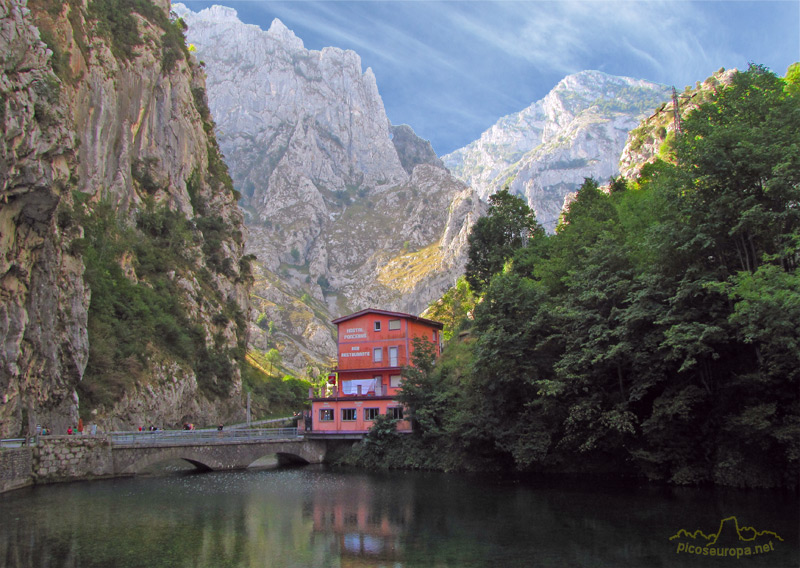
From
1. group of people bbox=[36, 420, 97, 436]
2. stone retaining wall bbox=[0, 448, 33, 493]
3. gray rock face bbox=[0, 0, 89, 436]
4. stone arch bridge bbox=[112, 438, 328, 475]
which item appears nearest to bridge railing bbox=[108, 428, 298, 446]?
stone arch bridge bbox=[112, 438, 328, 475]

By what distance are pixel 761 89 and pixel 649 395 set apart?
1646cm

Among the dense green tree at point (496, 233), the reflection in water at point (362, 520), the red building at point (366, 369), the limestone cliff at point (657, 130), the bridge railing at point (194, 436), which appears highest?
the limestone cliff at point (657, 130)

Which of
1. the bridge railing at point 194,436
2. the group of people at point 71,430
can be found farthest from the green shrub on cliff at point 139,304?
the bridge railing at point 194,436

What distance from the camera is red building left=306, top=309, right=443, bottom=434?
49406mm

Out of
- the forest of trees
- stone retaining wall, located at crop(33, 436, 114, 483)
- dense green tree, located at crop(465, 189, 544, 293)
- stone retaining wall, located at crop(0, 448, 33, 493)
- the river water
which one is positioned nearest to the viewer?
the river water

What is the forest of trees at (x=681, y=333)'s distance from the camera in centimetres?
2417

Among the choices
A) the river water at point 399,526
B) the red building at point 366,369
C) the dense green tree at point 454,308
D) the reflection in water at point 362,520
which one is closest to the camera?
the river water at point 399,526

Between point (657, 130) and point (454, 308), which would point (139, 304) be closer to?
point (454, 308)


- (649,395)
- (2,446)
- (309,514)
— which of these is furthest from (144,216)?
(649,395)

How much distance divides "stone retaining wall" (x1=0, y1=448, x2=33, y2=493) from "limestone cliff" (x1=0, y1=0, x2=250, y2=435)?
13.1 ft

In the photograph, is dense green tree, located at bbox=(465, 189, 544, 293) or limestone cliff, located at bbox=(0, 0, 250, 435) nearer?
limestone cliff, located at bbox=(0, 0, 250, 435)

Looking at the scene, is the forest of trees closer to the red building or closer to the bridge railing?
the red building

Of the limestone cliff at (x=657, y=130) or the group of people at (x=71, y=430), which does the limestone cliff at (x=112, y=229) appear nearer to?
the group of people at (x=71, y=430)

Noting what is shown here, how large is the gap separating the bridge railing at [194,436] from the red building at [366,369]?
3.55m
